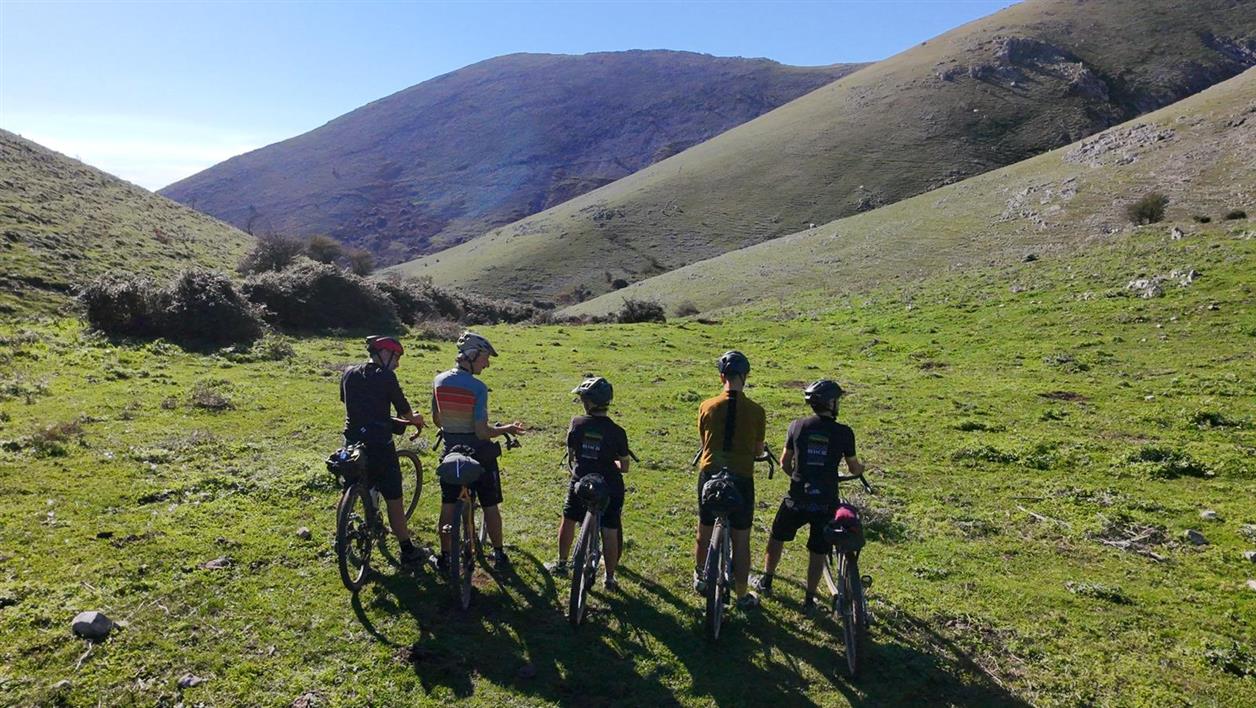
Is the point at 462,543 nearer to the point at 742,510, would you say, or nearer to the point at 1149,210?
the point at 742,510

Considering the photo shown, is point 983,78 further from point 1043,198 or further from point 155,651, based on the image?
point 155,651

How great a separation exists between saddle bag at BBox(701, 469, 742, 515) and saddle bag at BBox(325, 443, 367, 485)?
409 centimetres

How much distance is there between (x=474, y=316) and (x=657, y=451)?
3636cm

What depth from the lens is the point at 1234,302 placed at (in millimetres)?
22844

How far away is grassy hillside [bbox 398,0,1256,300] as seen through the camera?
299ft

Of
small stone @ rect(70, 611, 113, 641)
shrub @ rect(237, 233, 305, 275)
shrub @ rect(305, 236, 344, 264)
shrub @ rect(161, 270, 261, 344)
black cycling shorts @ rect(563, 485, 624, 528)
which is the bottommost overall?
small stone @ rect(70, 611, 113, 641)

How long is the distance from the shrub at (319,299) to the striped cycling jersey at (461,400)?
26884 mm

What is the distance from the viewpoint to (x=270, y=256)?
48.2 metres

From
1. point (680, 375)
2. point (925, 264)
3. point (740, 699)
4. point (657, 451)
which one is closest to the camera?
point (740, 699)

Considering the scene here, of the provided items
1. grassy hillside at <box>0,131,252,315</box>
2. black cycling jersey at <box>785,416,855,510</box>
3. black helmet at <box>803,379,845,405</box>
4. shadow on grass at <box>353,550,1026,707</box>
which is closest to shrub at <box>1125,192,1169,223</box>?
shadow on grass at <box>353,550,1026,707</box>

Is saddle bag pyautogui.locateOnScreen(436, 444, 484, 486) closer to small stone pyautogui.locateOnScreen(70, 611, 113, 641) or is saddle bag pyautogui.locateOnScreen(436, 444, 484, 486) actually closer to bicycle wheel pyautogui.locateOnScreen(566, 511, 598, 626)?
bicycle wheel pyautogui.locateOnScreen(566, 511, 598, 626)

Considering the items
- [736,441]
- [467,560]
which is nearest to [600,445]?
[736,441]

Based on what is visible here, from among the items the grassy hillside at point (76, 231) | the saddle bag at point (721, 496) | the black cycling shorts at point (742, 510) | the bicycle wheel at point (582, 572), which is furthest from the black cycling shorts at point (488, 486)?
the grassy hillside at point (76, 231)

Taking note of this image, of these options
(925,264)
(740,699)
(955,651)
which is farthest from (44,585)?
(925,264)
